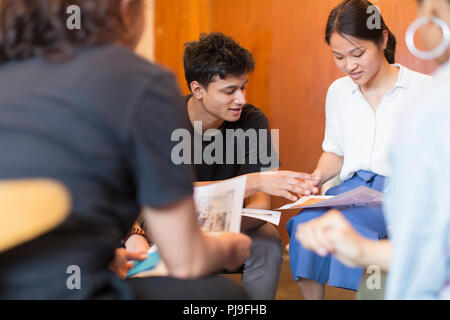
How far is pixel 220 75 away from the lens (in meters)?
1.92

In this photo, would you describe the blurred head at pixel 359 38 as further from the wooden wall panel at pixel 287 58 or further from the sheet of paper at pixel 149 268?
the sheet of paper at pixel 149 268

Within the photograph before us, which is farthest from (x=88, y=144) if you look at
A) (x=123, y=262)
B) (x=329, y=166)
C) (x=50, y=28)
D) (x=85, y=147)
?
(x=329, y=166)

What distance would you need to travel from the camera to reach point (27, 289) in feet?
2.30

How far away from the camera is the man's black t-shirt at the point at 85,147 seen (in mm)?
682

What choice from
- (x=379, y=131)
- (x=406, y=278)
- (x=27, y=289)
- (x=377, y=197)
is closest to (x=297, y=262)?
(x=377, y=197)

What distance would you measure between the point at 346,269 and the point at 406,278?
86 centimetres

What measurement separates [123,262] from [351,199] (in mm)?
760

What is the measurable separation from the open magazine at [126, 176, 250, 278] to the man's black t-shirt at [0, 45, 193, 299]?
0.23 meters

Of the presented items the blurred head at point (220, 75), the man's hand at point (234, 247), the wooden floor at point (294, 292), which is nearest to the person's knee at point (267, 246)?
the blurred head at point (220, 75)

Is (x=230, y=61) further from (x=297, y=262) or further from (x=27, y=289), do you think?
(x=27, y=289)

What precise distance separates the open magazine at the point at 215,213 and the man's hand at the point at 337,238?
0.32 m

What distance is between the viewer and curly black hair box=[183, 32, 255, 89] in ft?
6.26

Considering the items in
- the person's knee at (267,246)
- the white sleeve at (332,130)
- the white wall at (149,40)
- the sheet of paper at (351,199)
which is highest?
the white wall at (149,40)

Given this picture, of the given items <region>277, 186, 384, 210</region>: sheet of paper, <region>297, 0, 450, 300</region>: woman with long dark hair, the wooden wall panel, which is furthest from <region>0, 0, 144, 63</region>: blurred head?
the wooden wall panel
